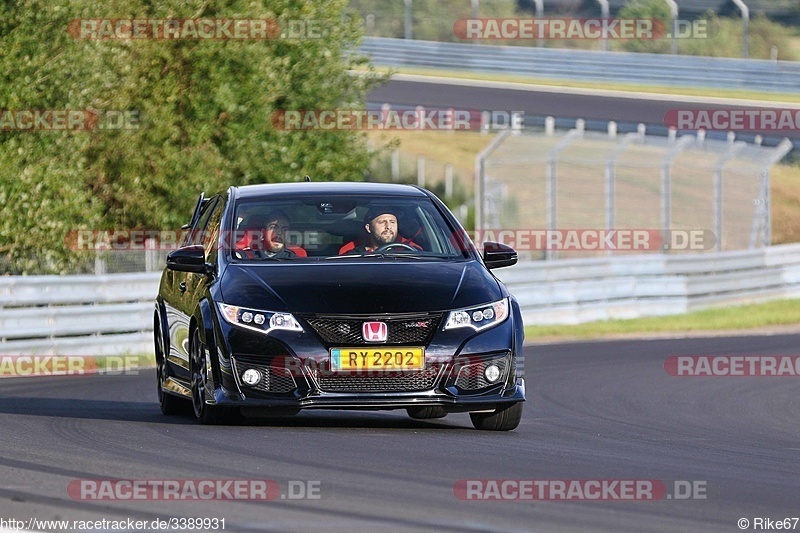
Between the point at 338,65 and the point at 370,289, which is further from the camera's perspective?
the point at 338,65

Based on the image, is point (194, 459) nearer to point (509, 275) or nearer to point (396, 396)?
point (396, 396)

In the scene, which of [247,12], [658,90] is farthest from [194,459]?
[658,90]

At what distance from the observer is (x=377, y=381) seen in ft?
32.1

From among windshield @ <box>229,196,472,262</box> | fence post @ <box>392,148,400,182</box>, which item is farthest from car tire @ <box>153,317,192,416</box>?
fence post @ <box>392,148,400,182</box>

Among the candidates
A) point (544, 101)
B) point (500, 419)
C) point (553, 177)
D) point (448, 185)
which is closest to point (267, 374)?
point (500, 419)

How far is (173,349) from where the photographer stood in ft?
38.3

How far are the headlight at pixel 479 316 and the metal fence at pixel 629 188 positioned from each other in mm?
14421

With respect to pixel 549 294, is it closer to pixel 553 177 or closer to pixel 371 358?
pixel 553 177

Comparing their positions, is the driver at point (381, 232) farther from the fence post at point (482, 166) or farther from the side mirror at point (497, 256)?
the fence post at point (482, 166)

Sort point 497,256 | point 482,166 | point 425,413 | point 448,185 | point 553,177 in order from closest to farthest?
point 497,256 < point 425,413 < point 482,166 < point 553,177 < point 448,185

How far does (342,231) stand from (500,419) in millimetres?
1546

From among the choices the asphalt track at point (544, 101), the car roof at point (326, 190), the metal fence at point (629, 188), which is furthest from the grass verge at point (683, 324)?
the asphalt track at point (544, 101)

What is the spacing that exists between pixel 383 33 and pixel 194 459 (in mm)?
44240

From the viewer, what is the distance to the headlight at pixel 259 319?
9.76m
